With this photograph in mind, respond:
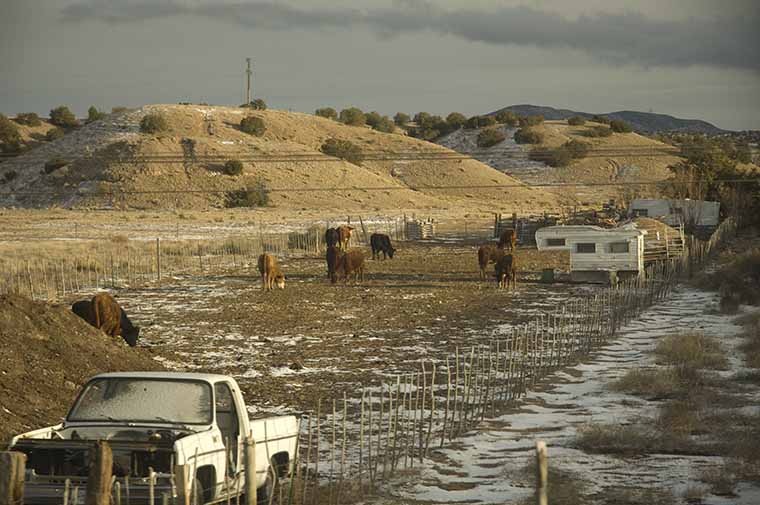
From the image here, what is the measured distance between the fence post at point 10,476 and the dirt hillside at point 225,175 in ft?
249

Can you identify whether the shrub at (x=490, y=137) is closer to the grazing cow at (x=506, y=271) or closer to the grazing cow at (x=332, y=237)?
the grazing cow at (x=332, y=237)

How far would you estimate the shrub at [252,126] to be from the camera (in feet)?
357

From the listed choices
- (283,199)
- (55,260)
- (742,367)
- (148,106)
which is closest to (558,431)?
(742,367)

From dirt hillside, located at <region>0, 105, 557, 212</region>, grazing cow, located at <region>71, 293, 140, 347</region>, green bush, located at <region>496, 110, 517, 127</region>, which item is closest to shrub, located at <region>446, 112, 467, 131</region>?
green bush, located at <region>496, 110, 517, 127</region>

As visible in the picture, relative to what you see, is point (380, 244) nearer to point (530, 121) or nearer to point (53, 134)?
point (53, 134)

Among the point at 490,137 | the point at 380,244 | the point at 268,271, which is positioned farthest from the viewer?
the point at 490,137

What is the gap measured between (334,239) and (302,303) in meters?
16.9

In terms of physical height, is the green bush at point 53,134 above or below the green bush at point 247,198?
above

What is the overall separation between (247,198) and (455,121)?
6822 centimetres

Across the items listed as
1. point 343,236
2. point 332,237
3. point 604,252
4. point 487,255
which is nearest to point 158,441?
point 487,255

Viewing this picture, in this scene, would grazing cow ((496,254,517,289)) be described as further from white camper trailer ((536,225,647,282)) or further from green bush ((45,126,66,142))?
green bush ((45,126,66,142))

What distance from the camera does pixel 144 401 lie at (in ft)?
33.4

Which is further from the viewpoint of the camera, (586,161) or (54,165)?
(586,161)

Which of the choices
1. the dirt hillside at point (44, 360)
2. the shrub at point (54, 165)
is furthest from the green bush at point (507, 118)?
the dirt hillside at point (44, 360)
